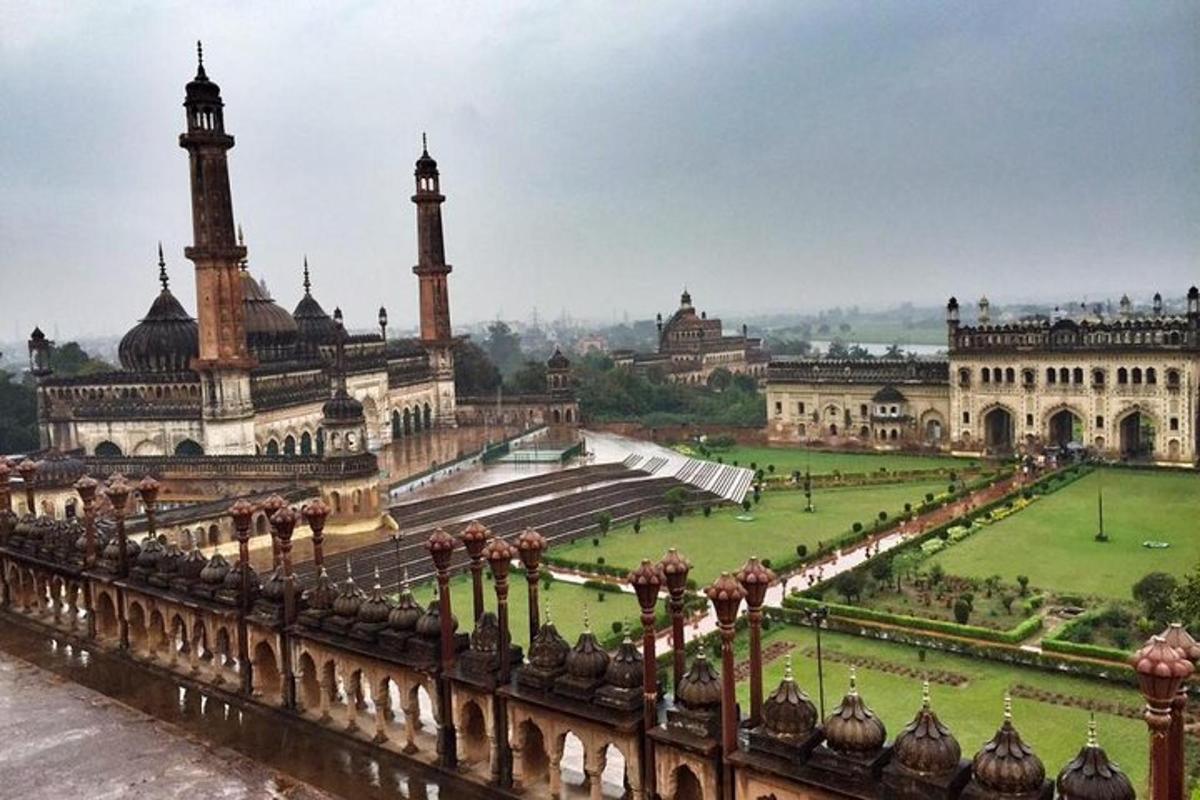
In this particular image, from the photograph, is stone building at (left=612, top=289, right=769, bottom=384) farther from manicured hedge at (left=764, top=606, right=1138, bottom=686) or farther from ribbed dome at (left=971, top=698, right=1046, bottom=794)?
ribbed dome at (left=971, top=698, right=1046, bottom=794)

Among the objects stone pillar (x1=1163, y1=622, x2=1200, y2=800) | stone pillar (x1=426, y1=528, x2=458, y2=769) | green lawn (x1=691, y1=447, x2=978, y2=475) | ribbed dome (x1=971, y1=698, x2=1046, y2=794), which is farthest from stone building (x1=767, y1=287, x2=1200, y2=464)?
stone pillar (x1=1163, y1=622, x2=1200, y2=800)

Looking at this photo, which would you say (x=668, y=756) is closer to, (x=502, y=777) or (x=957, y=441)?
(x=502, y=777)

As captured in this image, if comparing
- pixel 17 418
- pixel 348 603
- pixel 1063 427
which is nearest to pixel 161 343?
pixel 17 418

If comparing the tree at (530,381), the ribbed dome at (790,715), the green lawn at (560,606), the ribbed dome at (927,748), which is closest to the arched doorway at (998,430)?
the tree at (530,381)

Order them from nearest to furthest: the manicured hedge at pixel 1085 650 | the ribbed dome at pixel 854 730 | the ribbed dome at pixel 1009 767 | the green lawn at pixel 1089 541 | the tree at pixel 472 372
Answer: the ribbed dome at pixel 1009 767 < the ribbed dome at pixel 854 730 < the manicured hedge at pixel 1085 650 < the green lawn at pixel 1089 541 < the tree at pixel 472 372

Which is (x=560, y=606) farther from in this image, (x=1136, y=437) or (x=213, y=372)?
(x=1136, y=437)

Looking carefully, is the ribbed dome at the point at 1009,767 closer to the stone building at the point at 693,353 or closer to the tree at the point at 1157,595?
the tree at the point at 1157,595

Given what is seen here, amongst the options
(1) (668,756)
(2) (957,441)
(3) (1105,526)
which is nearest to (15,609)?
(1) (668,756)
